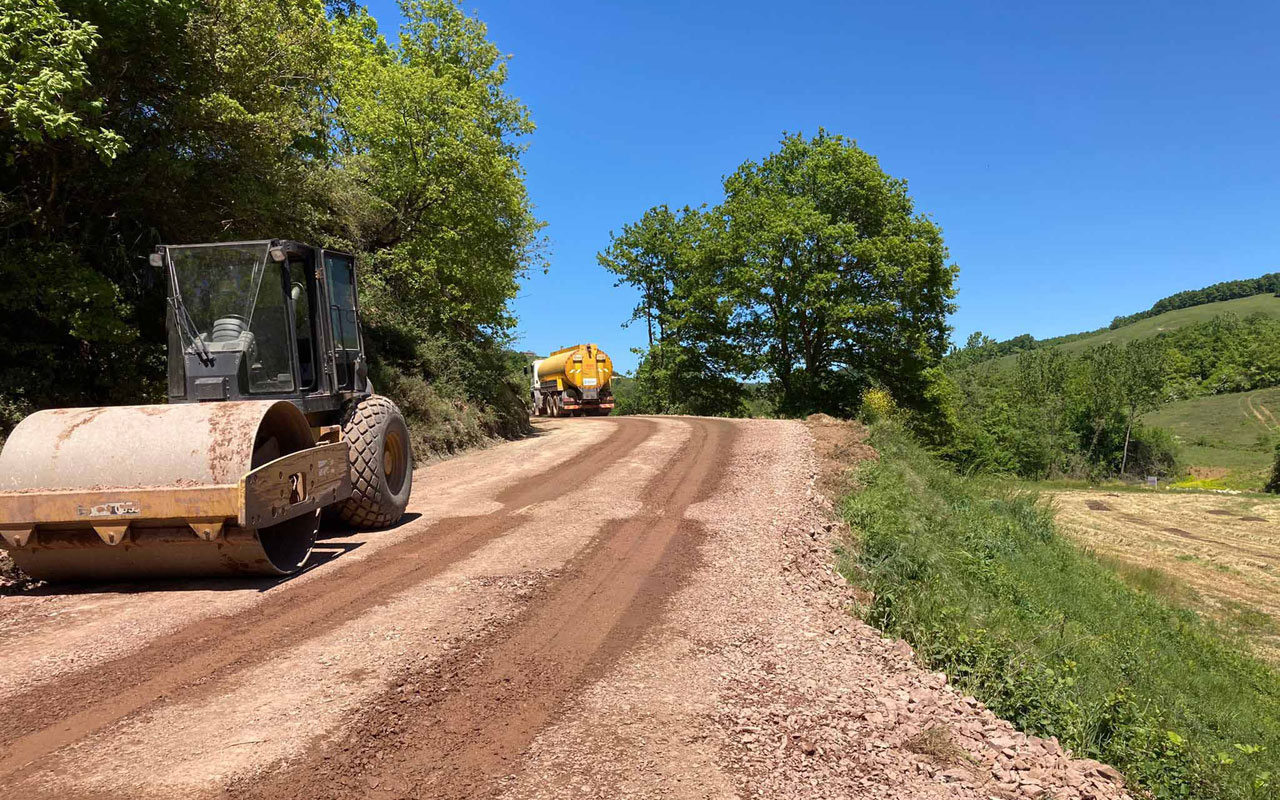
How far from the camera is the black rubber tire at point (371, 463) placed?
7.57 m

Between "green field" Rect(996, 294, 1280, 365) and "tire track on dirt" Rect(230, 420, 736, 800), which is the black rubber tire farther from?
"green field" Rect(996, 294, 1280, 365)

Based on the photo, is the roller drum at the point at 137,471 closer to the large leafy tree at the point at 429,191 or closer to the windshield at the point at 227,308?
the windshield at the point at 227,308

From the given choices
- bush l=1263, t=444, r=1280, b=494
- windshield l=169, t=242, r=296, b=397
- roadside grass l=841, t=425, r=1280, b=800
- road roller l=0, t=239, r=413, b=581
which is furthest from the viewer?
bush l=1263, t=444, r=1280, b=494

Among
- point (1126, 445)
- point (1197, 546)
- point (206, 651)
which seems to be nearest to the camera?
point (206, 651)

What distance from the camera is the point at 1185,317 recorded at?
490 feet

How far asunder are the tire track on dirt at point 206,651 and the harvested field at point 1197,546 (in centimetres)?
1692

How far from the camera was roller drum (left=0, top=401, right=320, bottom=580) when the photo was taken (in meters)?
5.21

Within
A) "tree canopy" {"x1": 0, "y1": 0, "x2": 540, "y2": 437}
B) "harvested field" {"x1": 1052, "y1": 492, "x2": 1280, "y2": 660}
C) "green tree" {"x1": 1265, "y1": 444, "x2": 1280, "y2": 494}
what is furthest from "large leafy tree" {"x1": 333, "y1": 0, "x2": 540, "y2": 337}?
"green tree" {"x1": 1265, "y1": 444, "x2": 1280, "y2": 494}

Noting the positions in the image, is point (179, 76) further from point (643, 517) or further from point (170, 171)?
point (643, 517)

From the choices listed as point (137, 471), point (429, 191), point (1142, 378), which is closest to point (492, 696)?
point (137, 471)

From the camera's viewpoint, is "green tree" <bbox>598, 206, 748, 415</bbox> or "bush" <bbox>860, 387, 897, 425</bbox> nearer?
"bush" <bbox>860, 387, 897, 425</bbox>

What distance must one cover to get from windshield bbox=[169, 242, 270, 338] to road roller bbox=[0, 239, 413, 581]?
1 centimetres

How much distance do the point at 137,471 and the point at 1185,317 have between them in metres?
191

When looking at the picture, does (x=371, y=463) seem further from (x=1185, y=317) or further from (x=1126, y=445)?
(x=1185, y=317)
